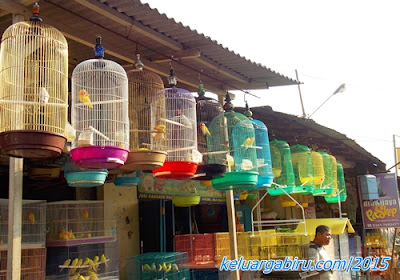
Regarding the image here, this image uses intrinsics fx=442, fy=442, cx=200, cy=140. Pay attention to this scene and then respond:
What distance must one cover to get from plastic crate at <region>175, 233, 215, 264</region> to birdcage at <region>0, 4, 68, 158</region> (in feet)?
15.4

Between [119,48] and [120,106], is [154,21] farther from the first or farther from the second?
[120,106]

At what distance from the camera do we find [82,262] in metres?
5.43

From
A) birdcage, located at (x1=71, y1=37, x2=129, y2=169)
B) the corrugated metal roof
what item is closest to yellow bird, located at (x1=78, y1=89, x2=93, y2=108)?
birdcage, located at (x1=71, y1=37, x2=129, y2=169)

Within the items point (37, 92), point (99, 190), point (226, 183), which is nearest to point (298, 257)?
point (226, 183)

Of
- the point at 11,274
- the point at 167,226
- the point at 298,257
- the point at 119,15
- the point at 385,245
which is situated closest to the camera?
the point at 11,274

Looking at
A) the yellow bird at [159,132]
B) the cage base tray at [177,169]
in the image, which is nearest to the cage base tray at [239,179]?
the cage base tray at [177,169]

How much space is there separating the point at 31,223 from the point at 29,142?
2553 millimetres

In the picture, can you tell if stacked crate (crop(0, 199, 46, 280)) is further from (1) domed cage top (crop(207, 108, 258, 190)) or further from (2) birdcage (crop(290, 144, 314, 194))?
(2) birdcage (crop(290, 144, 314, 194))

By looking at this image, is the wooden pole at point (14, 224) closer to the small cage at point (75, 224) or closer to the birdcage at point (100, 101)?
the birdcage at point (100, 101)

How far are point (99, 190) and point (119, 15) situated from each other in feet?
11.9

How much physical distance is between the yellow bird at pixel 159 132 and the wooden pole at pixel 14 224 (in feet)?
3.93

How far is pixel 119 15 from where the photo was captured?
424 cm

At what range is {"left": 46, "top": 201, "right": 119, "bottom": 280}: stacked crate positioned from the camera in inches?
208

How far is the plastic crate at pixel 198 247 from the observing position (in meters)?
7.42
